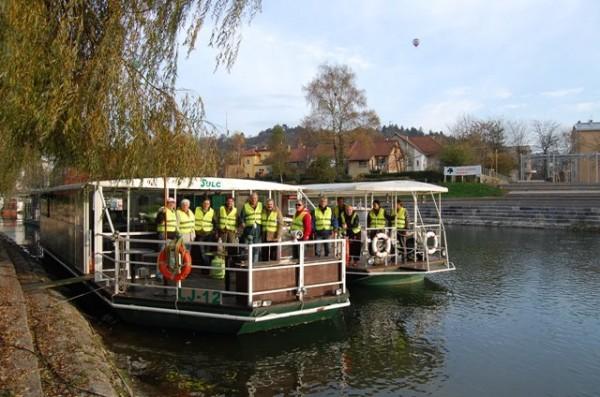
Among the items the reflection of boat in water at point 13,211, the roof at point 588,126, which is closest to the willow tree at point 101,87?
the reflection of boat in water at point 13,211

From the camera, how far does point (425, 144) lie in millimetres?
94938

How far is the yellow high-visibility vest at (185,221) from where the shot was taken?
1104cm

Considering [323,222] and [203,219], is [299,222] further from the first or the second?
[203,219]

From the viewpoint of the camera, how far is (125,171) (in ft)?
23.9

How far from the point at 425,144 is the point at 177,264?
8907 centimetres

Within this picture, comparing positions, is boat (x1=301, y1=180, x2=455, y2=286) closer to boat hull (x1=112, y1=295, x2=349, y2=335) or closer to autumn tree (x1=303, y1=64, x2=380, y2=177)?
boat hull (x1=112, y1=295, x2=349, y2=335)

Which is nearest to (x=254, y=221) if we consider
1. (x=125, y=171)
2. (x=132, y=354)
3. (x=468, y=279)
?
(x=132, y=354)

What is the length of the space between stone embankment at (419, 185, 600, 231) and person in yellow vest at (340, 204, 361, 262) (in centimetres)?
2535

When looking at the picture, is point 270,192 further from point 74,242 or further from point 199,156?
point 199,156

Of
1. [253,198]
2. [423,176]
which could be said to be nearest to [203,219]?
[253,198]

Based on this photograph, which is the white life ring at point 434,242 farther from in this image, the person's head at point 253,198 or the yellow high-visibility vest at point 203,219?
the yellow high-visibility vest at point 203,219

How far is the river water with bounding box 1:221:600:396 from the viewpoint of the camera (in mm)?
8055

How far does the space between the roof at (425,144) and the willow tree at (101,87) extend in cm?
8327

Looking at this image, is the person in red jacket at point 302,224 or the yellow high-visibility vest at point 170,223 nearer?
the yellow high-visibility vest at point 170,223
